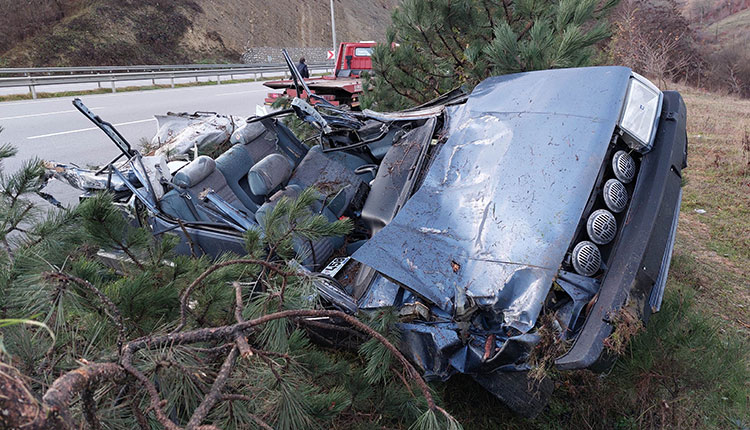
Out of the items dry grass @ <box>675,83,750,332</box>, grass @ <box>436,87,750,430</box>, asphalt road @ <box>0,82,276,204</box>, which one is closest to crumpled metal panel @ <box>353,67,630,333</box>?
grass @ <box>436,87,750,430</box>

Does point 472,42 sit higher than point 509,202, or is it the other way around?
point 472,42

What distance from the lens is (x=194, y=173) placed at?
3.46 m

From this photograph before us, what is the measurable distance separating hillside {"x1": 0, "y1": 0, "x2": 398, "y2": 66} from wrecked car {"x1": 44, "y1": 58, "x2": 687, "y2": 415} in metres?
21.9

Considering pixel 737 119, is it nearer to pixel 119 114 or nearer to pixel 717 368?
pixel 717 368

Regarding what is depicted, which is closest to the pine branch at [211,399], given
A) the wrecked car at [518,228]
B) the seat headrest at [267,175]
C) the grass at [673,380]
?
the wrecked car at [518,228]

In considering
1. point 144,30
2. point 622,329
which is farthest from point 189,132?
point 144,30

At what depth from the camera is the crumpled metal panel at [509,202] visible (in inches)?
83.4

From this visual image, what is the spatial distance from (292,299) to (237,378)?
41cm

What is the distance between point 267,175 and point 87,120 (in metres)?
8.44

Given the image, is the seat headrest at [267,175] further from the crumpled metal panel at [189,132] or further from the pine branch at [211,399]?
the pine branch at [211,399]

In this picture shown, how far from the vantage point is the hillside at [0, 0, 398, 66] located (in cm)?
1961

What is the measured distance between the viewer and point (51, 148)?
7.77 m

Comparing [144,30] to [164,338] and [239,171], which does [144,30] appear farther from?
[164,338]

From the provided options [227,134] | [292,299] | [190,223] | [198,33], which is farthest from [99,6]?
[292,299]
